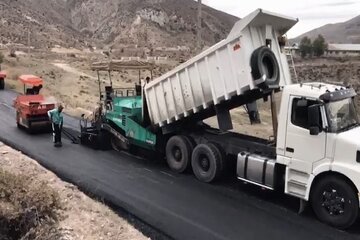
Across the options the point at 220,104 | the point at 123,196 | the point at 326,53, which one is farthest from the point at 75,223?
the point at 326,53

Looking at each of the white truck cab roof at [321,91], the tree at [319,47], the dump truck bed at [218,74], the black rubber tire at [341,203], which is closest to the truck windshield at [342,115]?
the white truck cab roof at [321,91]

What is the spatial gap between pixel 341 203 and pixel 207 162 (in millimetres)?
3558

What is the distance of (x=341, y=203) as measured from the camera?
7.75 m

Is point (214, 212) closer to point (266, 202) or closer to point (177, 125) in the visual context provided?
point (266, 202)

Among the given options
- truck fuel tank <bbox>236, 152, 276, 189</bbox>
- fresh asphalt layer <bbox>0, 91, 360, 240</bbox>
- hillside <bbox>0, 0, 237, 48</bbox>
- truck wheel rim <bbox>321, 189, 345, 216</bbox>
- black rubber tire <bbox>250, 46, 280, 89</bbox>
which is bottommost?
fresh asphalt layer <bbox>0, 91, 360, 240</bbox>

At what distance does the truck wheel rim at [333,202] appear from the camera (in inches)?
306

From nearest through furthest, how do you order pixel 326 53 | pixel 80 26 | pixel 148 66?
pixel 148 66 < pixel 326 53 < pixel 80 26

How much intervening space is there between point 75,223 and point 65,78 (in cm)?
3237

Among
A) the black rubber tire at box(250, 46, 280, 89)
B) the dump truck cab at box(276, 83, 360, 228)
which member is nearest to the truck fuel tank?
the dump truck cab at box(276, 83, 360, 228)

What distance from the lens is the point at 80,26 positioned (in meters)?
150

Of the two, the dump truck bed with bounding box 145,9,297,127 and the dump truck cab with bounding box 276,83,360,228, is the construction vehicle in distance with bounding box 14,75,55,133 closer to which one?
the dump truck bed with bounding box 145,9,297,127

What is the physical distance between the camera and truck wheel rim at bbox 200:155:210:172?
34.4 ft

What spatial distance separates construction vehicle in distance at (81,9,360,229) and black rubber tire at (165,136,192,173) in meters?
0.03

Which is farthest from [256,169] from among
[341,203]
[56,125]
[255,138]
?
[56,125]
